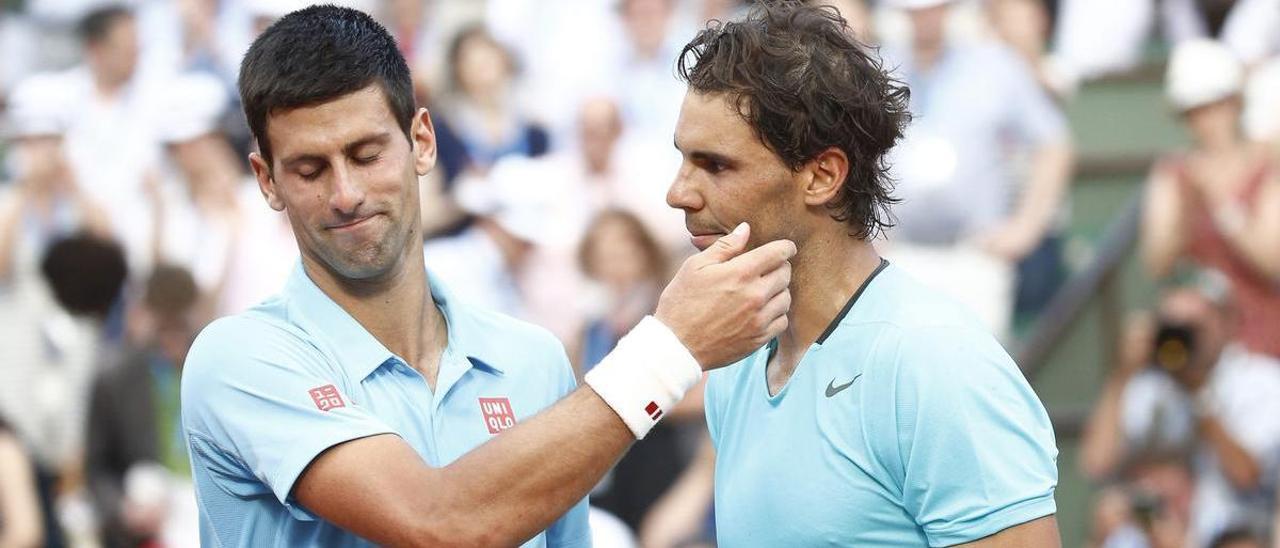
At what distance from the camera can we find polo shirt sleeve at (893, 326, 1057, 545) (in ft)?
8.56

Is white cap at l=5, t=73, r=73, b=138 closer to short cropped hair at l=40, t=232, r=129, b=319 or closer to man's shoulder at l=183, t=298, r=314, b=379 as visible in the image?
short cropped hair at l=40, t=232, r=129, b=319

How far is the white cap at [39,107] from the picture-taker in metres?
8.21

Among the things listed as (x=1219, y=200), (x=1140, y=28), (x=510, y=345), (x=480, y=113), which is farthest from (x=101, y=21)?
(x=510, y=345)

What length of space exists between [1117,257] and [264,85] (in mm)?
5157

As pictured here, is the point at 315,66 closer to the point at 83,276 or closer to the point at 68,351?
the point at 83,276

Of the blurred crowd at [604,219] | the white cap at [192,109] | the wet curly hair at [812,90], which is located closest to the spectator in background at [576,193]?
the blurred crowd at [604,219]

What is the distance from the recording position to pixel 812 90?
2.89 metres

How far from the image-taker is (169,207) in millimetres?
8023

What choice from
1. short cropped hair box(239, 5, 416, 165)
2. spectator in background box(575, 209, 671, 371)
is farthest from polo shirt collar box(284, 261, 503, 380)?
spectator in background box(575, 209, 671, 371)

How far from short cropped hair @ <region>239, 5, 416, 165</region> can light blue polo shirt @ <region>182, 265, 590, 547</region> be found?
0.31 meters

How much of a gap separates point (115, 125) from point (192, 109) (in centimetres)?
55

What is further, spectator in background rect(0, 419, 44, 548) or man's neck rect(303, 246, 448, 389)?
spectator in background rect(0, 419, 44, 548)

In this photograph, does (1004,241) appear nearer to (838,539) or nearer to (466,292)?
(466,292)

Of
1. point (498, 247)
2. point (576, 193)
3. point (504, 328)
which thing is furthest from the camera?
point (576, 193)
